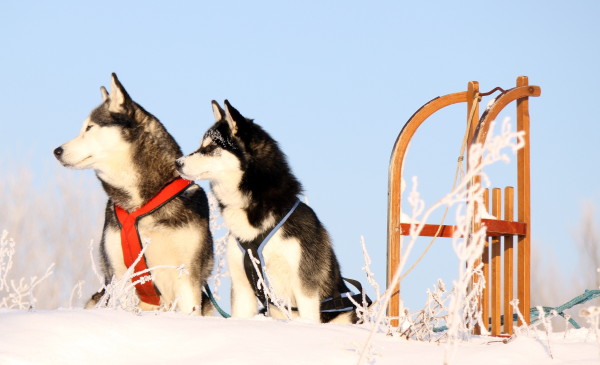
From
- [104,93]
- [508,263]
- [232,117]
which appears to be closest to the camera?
[232,117]

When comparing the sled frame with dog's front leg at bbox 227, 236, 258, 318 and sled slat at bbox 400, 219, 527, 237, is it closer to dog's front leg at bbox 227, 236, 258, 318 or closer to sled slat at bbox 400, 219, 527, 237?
sled slat at bbox 400, 219, 527, 237

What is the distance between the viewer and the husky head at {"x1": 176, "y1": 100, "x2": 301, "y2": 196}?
17.8ft

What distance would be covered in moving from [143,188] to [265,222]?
1.11 metres

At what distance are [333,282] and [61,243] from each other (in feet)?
39.3

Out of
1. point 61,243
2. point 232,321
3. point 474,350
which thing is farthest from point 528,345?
point 61,243

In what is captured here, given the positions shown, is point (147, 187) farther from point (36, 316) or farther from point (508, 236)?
point (508, 236)

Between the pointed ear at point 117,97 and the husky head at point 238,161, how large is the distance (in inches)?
29.5

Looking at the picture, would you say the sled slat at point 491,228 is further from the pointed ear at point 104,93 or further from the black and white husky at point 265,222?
the pointed ear at point 104,93

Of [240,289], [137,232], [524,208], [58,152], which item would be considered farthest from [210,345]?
[524,208]

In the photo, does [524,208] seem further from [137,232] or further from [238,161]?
[137,232]

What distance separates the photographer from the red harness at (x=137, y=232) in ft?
18.2

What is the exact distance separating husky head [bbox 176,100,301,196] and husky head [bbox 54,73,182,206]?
35 centimetres

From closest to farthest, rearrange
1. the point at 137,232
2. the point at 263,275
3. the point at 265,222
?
1. the point at 263,275
2. the point at 265,222
3. the point at 137,232

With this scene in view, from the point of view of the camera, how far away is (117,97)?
5.84 m
